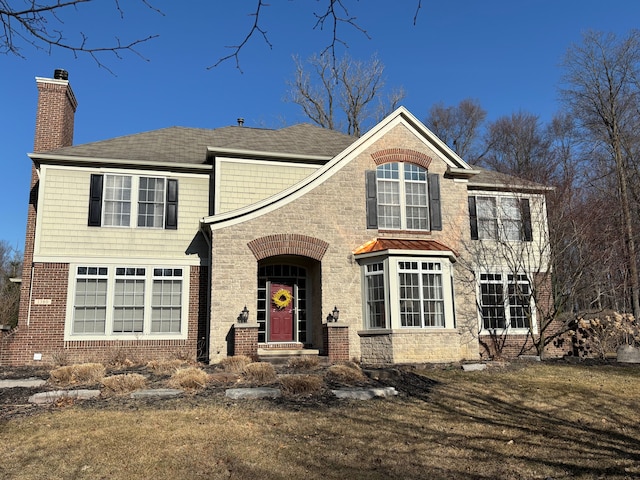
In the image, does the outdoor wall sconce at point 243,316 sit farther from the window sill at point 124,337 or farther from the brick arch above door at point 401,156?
the brick arch above door at point 401,156

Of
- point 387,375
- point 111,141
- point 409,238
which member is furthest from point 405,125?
point 111,141

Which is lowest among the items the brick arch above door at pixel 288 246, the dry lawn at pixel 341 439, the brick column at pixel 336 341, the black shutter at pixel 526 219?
the dry lawn at pixel 341 439

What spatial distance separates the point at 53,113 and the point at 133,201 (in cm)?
444

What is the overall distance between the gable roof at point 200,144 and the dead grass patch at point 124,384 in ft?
26.3

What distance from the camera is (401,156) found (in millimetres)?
15812

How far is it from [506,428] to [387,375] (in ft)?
12.6

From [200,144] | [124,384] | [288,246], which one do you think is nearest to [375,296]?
[288,246]

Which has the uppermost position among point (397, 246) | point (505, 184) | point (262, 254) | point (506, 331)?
point (505, 184)

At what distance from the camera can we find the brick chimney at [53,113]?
643 inches

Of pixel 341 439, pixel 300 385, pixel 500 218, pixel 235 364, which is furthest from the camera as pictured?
pixel 500 218

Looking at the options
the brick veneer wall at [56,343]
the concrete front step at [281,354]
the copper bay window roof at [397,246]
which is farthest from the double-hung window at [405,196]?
the brick veneer wall at [56,343]

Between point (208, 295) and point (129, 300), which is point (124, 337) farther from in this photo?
point (208, 295)

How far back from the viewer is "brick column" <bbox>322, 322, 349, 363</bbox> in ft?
45.3

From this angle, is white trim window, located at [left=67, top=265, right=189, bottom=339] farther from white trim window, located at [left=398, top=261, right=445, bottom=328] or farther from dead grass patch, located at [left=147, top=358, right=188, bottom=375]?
white trim window, located at [left=398, top=261, right=445, bottom=328]
